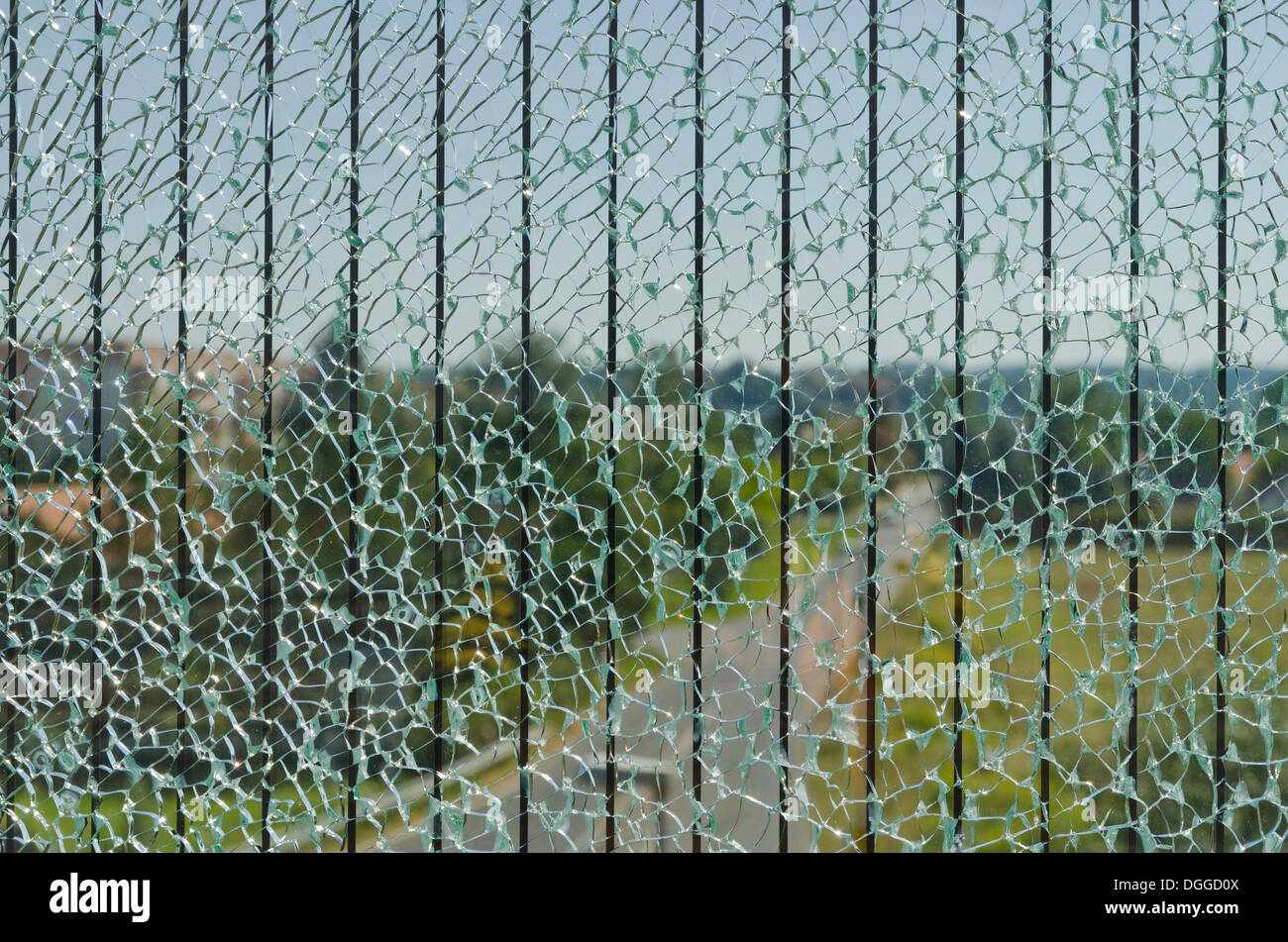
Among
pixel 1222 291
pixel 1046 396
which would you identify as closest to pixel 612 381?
pixel 1046 396

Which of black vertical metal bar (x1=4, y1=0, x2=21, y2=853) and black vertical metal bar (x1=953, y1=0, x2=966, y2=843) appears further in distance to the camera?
black vertical metal bar (x1=4, y1=0, x2=21, y2=853)

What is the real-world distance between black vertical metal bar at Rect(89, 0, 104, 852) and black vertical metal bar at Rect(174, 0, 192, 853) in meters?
0.11

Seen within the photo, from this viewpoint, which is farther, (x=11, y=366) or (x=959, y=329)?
(x=11, y=366)

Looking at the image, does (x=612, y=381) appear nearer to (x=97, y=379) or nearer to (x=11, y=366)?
(x=97, y=379)

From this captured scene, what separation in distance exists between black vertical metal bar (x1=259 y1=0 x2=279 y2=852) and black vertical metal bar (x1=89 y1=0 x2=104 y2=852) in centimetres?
23

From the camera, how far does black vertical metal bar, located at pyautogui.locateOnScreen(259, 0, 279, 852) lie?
1.22 meters

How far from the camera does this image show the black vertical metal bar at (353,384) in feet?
4.00

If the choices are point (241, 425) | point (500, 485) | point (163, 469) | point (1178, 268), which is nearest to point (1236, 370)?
point (1178, 268)

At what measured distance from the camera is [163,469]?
125cm

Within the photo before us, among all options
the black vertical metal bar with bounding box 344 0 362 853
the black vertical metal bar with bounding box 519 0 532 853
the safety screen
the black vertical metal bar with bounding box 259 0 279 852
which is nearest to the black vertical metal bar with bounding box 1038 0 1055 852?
the safety screen

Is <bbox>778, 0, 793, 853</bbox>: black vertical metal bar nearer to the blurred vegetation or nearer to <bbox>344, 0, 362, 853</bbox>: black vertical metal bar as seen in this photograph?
the blurred vegetation

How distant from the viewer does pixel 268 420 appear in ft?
4.04

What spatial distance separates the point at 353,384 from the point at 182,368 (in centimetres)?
23

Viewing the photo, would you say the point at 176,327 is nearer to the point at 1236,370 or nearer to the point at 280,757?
the point at 280,757
